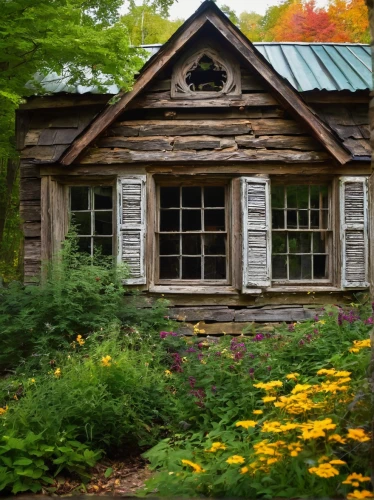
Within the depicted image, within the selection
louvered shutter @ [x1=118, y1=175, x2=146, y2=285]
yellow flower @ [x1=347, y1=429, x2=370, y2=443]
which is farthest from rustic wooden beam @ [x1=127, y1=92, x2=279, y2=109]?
yellow flower @ [x1=347, y1=429, x2=370, y2=443]

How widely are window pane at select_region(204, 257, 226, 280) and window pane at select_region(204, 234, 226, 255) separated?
0.35 ft

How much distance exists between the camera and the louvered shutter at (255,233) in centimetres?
813

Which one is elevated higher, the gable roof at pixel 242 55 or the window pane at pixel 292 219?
the gable roof at pixel 242 55

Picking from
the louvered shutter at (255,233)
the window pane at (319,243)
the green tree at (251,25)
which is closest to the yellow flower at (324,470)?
the louvered shutter at (255,233)

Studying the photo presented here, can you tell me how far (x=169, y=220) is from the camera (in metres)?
8.68

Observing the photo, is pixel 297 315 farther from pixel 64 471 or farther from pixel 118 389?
pixel 64 471

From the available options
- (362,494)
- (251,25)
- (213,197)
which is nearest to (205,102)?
(213,197)

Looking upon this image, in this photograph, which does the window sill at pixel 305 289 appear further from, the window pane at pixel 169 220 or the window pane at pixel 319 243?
the window pane at pixel 169 220

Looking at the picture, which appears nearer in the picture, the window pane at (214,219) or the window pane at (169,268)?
→ the window pane at (169,268)

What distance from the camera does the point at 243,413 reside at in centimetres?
446

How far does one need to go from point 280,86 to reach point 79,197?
11.5ft

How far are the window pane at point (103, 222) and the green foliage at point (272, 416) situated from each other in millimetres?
2624

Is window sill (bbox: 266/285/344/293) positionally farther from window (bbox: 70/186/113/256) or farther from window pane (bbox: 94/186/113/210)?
window pane (bbox: 94/186/113/210)

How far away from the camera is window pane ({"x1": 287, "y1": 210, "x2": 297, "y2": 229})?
28.3 ft
